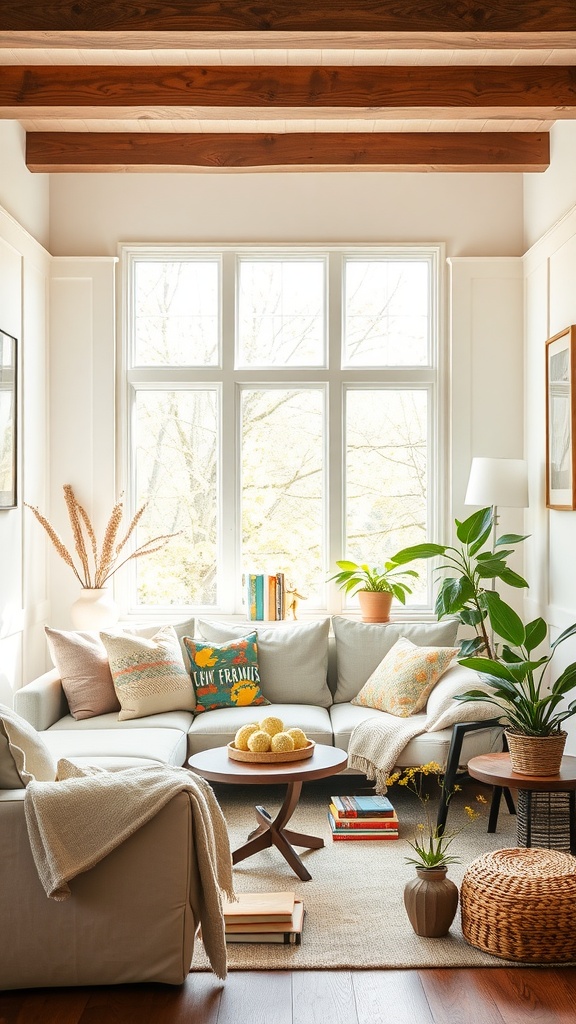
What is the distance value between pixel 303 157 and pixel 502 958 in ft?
13.4

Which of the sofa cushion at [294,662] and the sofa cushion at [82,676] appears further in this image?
the sofa cushion at [294,662]

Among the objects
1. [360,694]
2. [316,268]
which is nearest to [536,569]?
[360,694]

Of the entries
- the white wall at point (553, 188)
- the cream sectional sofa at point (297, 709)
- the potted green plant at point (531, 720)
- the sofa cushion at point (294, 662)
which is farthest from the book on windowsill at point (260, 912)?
the white wall at point (553, 188)

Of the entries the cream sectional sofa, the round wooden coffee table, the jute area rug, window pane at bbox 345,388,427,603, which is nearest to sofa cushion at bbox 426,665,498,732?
the cream sectional sofa

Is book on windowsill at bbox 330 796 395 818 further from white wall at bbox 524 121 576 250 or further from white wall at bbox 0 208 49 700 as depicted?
white wall at bbox 524 121 576 250

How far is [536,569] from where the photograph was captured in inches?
211

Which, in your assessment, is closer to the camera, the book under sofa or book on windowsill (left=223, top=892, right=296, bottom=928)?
book on windowsill (left=223, top=892, right=296, bottom=928)

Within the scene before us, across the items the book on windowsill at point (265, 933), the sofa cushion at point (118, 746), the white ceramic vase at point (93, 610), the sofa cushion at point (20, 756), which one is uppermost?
the white ceramic vase at point (93, 610)

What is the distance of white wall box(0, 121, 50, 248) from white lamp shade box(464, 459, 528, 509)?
2779 mm

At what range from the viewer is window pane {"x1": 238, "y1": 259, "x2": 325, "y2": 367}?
5777mm

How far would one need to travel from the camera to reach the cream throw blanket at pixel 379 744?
431cm

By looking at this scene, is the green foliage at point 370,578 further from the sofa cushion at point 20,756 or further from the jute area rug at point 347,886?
the sofa cushion at point 20,756

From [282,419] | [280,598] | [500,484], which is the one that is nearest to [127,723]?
[280,598]

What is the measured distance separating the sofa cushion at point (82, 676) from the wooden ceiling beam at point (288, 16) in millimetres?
2661
